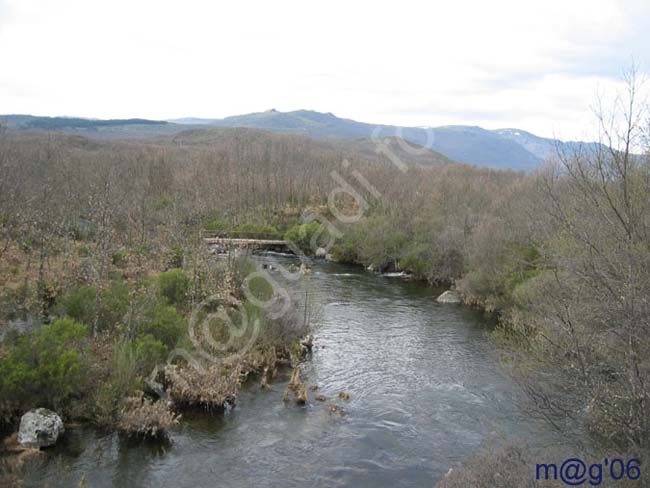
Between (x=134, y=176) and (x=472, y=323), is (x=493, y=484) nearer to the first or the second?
(x=472, y=323)

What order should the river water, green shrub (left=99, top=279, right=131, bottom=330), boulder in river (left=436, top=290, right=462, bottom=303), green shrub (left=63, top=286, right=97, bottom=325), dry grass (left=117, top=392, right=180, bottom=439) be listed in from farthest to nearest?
boulder in river (left=436, top=290, right=462, bottom=303)
green shrub (left=99, top=279, right=131, bottom=330)
green shrub (left=63, top=286, right=97, bottom=325)
dry grass (left=117, top=392, right=180, bottom=439)
the river water

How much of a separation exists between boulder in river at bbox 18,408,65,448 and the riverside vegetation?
0.71m

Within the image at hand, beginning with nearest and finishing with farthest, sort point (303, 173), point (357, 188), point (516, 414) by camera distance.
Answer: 1. point (516, 414)
2. point (357, 188)
3. point (303, 173)

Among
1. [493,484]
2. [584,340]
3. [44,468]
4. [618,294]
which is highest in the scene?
[618,294]

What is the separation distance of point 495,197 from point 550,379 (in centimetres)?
4013

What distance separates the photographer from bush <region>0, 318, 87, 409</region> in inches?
604

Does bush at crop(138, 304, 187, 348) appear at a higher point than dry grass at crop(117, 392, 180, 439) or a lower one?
higher

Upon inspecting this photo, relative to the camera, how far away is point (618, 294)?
35.1 feet

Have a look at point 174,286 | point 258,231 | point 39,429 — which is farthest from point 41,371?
point 258,231

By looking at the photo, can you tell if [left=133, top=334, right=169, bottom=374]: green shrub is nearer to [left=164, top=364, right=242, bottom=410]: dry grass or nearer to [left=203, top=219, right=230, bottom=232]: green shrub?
[left=164, top=364, right=242, bottom=410]: dry grass

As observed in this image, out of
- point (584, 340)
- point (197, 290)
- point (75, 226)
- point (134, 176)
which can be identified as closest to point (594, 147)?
point (584, 340)

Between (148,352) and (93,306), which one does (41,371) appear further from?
(93,306)

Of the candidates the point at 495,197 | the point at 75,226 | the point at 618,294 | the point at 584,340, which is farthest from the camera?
the point at 495,197

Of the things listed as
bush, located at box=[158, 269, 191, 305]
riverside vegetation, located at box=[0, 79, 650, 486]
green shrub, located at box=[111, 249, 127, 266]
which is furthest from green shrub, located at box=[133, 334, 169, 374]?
green shrub, located at box=[111, 249, 127, 266]
